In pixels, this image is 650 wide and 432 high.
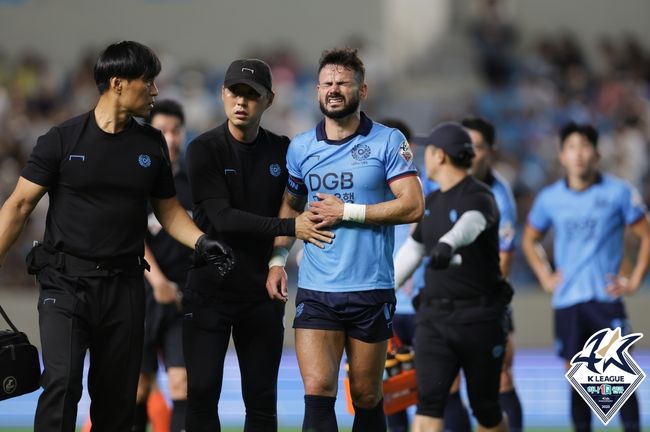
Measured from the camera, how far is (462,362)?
7695mm

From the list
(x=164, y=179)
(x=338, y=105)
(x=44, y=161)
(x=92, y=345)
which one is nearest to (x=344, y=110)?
(x=338, y=105)

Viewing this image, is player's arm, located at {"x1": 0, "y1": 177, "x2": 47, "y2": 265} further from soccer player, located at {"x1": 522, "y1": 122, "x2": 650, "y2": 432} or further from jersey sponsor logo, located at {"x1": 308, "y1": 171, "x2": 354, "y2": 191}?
soccer player, located at {"x1": 522, "y1": 122, "x2": 650, "y2": 432}

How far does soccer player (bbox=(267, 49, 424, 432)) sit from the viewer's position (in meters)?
6.50

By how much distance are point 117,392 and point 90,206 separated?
3.31ft

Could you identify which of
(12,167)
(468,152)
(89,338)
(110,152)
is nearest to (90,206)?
(110,152)

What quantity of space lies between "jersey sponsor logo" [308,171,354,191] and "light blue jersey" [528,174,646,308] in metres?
3.30

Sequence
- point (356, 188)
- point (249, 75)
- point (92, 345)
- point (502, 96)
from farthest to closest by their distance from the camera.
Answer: point (502, 96) → point (249, 75) → point (356, 188) → point (92, 345)

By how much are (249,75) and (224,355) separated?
1619 mm

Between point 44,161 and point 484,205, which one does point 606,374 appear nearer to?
point 484,205

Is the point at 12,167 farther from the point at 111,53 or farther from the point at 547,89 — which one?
the point at 111,53

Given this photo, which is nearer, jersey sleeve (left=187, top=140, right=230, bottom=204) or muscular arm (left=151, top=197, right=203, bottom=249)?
muscular arm (left=151, top=197, right=203, bottom=249)

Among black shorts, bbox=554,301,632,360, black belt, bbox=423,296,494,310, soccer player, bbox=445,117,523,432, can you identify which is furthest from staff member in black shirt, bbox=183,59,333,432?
black shorts, bbox=554,301,632,360

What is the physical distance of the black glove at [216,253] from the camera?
6438mm

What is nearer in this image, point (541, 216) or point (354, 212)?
point (354, 212)
